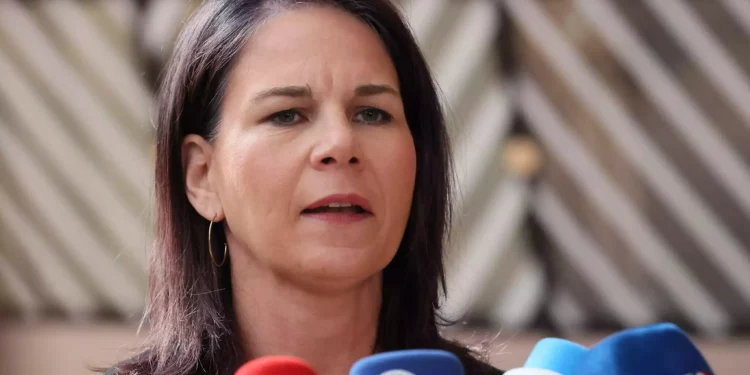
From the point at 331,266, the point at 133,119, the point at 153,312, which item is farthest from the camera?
the point at 133,119

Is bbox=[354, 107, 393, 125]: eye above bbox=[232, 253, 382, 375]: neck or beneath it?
above

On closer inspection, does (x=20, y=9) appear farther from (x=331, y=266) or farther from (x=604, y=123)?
(x=331, y=266)

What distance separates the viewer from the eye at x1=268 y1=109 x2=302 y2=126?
108 centimetres

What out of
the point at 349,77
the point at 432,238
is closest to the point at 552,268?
the point at 432,238

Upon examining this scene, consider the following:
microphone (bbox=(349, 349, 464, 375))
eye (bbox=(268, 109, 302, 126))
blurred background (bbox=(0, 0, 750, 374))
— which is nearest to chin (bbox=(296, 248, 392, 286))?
eye (bbox=(268, 109, 302, 126))

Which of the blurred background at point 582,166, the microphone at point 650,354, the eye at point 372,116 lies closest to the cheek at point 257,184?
the eye at point 372,116

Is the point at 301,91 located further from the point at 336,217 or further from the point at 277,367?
the point at 277,367

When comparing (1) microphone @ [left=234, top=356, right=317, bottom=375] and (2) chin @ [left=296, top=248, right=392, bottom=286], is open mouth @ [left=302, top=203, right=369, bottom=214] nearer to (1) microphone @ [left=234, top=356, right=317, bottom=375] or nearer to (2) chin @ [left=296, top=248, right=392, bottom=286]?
(2) chin @ [left=296, top=248, right=392, bottom=286]

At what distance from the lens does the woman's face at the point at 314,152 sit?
3.42 feet

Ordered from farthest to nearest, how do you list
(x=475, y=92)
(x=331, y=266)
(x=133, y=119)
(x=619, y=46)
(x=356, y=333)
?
1. (x=133, y=119)
2. (x=475, y=92)
3. (x=619, y=46)
4. (x=356, y=333)
5. (x=331, y=266)

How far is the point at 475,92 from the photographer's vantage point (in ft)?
11.6

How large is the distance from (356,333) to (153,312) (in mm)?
299

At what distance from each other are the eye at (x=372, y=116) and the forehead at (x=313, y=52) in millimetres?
35

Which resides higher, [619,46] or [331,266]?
[619,46]
